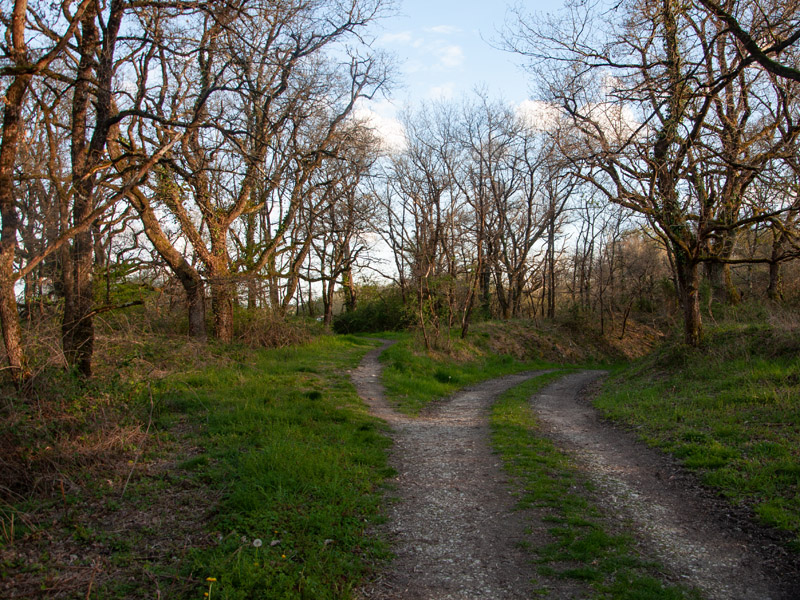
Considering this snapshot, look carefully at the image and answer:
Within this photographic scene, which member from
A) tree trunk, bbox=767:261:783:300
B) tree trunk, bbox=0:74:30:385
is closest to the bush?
tree trunk, bbox=767:261:783:300

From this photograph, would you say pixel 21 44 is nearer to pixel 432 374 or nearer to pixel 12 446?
pixel 12 446

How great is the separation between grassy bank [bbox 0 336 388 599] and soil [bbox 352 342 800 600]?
0.41 m

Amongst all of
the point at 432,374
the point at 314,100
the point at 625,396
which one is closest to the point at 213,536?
the point at 625,396

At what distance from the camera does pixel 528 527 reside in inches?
195

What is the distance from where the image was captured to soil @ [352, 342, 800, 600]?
13.0 ft

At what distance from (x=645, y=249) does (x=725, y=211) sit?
2526 centimetres

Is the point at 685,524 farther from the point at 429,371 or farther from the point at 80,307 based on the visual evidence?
the point at 429,371

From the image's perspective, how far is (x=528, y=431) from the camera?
8.92 metres

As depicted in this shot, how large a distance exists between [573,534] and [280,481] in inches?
121

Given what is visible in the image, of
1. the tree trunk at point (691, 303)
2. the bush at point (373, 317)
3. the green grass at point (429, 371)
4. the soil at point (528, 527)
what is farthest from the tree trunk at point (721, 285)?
the bush at point (373, 317)

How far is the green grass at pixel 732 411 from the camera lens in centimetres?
543

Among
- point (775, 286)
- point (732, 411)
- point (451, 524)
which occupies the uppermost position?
point (775, 286)

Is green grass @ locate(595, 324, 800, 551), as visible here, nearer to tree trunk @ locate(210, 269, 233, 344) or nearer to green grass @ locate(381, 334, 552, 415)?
green grass @ locate(381, 334, 552, 415)

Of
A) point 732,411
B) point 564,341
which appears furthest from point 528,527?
point 564,341
